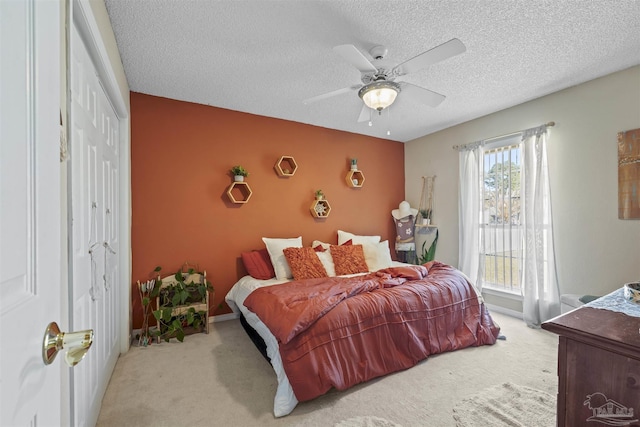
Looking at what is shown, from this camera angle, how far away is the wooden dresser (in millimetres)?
855

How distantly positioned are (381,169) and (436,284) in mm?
2528

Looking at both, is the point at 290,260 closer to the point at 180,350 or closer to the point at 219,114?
the point at 180,350

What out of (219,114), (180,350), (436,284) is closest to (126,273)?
(180,350)

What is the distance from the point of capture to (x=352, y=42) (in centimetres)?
213

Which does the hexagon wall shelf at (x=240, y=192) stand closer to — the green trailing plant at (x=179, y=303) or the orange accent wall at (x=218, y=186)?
the orange accent wall at (x=218, y=186)

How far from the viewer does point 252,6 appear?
5.85 ft

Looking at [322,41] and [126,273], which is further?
[126,273]

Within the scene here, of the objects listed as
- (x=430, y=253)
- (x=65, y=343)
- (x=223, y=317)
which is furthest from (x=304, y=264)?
(x=65, y=343)

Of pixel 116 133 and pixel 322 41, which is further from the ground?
pixel 322 41

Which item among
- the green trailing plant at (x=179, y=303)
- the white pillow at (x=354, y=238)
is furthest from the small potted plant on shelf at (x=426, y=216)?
the green trailing plant at (x=179, y=303)

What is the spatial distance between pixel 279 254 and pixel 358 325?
1.53 meters

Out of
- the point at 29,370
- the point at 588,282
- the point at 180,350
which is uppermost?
the point at 29,370

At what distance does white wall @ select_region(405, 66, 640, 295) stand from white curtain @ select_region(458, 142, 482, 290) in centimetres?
50

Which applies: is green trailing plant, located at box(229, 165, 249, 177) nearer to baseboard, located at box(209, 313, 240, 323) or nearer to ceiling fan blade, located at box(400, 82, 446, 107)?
baseboard, located at box(209, 313, 240, 323)
